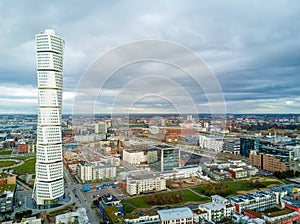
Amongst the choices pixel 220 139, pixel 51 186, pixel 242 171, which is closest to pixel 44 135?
pixel 51 186

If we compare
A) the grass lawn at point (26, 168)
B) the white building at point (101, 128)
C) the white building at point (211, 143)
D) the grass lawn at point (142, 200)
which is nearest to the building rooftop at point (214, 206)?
the grass lawn at point (142, 200)

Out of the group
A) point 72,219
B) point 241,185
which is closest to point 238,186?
point 241,185

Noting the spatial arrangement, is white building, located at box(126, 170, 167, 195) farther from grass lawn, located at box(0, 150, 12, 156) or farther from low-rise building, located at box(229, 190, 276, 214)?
grass lawn, located at box(0, 150, 12, 156)

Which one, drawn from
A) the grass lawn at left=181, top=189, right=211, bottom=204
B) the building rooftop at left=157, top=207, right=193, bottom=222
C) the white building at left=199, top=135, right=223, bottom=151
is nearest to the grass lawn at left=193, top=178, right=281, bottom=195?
the grass lawn at left=181, top=189, right=211, bottom=204

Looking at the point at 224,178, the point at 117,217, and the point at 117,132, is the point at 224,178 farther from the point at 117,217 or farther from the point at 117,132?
the point at 117,132

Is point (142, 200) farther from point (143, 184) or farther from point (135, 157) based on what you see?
point (135, 157)

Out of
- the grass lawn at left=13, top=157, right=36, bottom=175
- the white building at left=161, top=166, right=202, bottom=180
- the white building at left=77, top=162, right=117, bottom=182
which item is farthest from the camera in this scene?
the grass lawn at left=13, top=157, right=36, bottom=175
